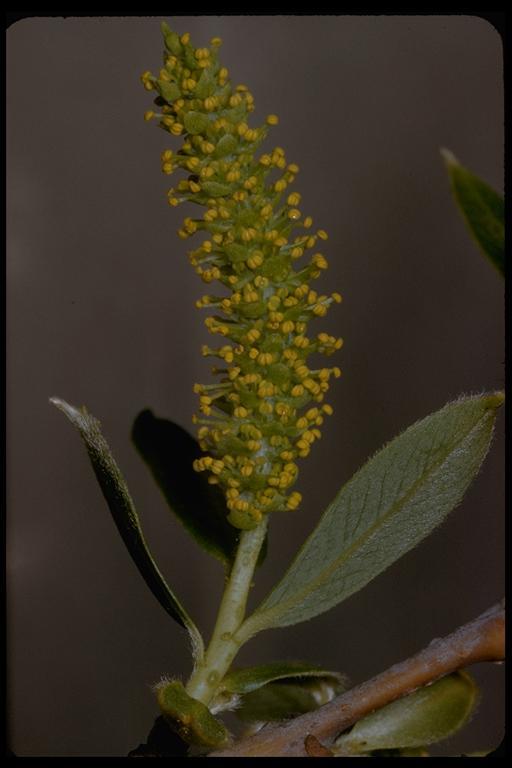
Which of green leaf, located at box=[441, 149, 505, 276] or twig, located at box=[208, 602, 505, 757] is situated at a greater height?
green leaf, located at box=[441, 149, 505, 276]

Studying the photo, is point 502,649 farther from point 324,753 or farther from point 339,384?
point 339,384

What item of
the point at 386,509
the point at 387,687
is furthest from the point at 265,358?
the point at 387,687

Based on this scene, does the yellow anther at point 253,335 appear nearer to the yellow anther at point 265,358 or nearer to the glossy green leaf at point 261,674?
the yellow anther at point 265,358

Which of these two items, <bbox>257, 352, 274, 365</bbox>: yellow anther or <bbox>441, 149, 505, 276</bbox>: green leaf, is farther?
<bbox>257, 352, 274, 365</bbox>: yellow anther

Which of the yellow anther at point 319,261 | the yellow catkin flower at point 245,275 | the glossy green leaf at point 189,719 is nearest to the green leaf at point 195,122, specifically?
the yellow catkin flower at point 245,275

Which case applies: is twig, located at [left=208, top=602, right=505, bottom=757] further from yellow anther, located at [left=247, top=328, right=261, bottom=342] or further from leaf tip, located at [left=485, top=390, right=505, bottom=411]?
yellow anther, located at [left=247, top=328, right=261, bottom=342]

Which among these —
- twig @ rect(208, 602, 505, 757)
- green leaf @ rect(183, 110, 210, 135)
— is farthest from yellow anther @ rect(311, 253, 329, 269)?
twig @ rect(208, 602, 505, 757)

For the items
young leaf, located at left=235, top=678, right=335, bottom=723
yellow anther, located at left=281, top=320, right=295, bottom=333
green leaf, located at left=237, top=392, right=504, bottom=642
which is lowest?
young leaf, located at left=235, top=678, right=335, bottom=723
